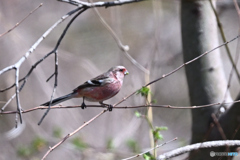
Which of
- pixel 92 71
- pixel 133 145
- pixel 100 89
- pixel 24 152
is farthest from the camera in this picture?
pixel 92 71

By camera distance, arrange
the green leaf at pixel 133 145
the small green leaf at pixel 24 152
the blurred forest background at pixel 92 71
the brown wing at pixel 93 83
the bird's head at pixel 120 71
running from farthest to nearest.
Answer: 1. the blurred forest background at pixel 92 71
2. the small green leaf at pixel 24 152
3. the green leaf at pixel 133 145
4. the bird's head at pixel 120 71
5. the brown wing at pixel 93 83

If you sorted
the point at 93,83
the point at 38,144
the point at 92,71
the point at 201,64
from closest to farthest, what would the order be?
the point at 201,64, the point at 93,83, the point at 38,144, the point at 92,71

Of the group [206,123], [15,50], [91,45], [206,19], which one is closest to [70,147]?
[206,123]

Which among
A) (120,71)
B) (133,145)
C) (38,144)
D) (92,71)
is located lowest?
(133,145)

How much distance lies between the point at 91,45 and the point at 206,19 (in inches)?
237

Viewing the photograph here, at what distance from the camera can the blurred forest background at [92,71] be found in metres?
6.40

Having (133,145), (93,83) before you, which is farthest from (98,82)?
(133,145)

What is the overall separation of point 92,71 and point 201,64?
3133 mm

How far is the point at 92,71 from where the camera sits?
693 cm

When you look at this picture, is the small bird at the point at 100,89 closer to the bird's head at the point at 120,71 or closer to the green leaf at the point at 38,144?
the bird's head at the point at 120,71

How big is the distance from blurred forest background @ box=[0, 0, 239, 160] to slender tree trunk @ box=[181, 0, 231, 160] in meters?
1.44

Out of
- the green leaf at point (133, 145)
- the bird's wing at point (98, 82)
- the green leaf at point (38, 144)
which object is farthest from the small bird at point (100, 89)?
the green leaf at point (38, 144)

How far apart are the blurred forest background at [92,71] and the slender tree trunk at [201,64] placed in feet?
4.73

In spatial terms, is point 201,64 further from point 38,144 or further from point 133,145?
point 38,144
